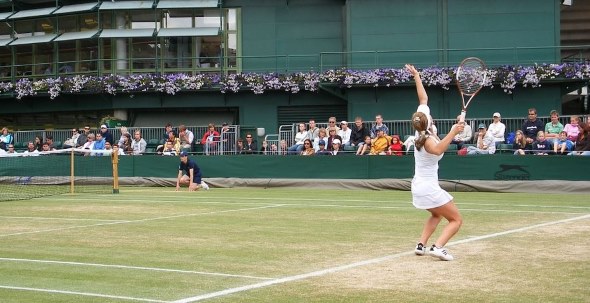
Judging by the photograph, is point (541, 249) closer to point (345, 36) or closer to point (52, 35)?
point (345, 36)

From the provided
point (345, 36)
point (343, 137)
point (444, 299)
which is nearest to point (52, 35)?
point (345, 36)

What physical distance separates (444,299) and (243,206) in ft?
38.7

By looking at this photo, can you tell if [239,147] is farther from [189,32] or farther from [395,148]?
[189,32]

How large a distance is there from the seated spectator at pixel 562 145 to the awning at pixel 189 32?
17.0 metres

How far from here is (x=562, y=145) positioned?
78.7 feet

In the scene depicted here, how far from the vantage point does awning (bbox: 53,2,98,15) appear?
37344 millimetres

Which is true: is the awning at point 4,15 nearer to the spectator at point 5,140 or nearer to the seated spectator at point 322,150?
the spectator at point 5,140

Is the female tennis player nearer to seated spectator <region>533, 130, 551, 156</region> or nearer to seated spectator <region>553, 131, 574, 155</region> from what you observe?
seated spectator <region>553, 131, 574, 155</region>

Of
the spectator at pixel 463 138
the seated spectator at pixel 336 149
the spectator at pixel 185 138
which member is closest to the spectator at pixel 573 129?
the spectator at pixel 463 138

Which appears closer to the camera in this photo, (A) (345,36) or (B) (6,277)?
(B) (6,277)

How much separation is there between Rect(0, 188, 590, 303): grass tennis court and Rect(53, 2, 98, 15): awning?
1928 cm

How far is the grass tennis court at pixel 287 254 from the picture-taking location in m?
8.59

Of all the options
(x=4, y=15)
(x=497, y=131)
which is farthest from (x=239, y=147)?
(x=4, y=15)

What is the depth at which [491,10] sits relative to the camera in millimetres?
34562
